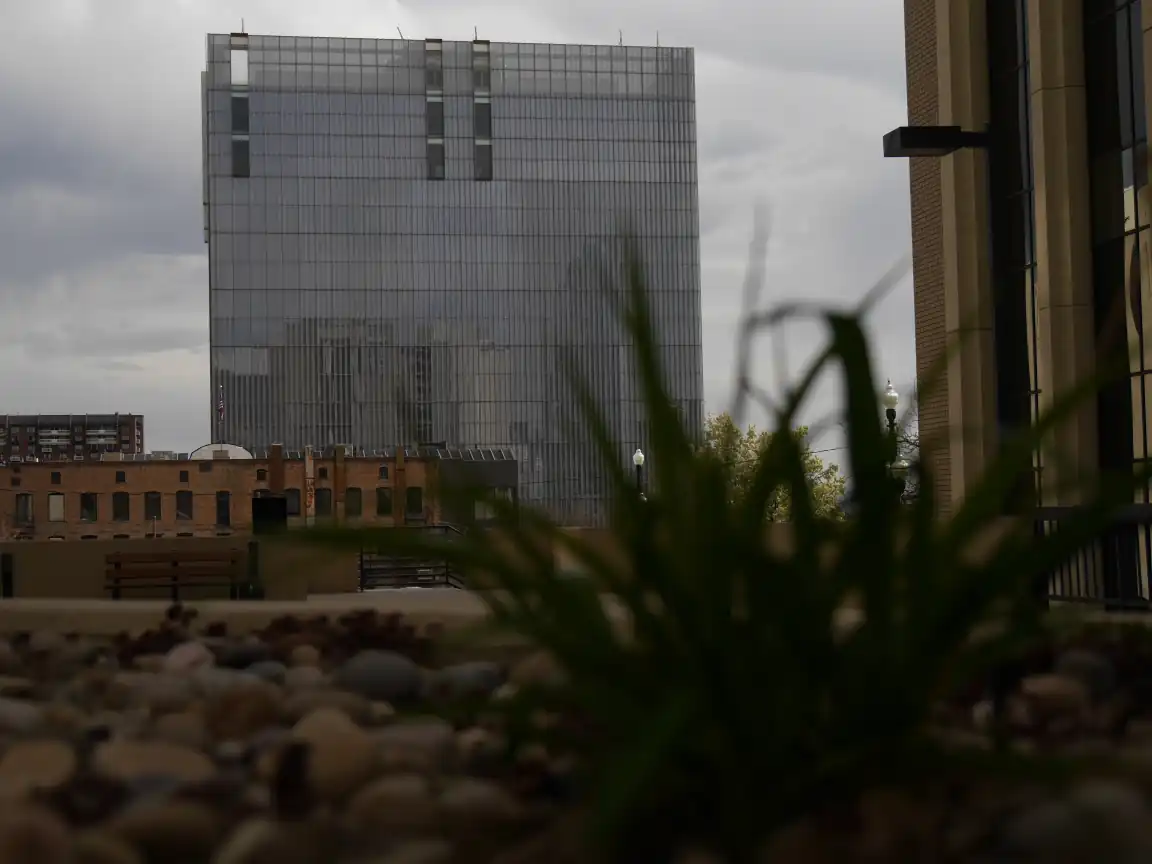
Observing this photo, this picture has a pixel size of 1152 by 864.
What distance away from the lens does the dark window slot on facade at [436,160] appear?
333 ft

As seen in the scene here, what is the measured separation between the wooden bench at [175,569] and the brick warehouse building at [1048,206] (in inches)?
318

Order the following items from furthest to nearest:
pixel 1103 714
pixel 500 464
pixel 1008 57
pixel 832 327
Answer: pixel 500 464 → pixel 1008 57 → pixel 1103 714 → pixel 832 327

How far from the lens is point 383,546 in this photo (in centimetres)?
177

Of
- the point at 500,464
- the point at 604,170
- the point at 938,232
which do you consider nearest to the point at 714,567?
the point at 938,232

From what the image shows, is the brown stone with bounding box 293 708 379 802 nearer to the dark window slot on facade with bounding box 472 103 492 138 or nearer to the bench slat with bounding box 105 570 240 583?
the bench slat with bounding box 105 570 240 583

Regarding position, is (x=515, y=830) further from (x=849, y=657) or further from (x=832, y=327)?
(x=832, y=327)

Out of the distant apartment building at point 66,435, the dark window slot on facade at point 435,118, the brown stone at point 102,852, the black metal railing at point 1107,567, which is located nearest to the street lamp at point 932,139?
the black metal railing at point 1107,567

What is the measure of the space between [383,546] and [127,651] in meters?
3.33

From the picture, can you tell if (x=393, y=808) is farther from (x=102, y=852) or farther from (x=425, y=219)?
(x=425, y=219)

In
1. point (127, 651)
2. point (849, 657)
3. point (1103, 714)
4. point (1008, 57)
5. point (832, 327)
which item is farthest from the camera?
point (1008, 57)

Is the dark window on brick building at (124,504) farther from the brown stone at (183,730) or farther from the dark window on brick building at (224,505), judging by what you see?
the brown stone at (183,730)

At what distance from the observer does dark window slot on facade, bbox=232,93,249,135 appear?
101 meters

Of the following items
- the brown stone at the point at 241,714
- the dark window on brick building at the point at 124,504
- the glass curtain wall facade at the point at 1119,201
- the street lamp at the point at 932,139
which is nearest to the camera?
the brown stone at the point at 241,714

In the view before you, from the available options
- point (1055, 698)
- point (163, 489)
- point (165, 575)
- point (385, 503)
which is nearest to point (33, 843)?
point (385, 503)
